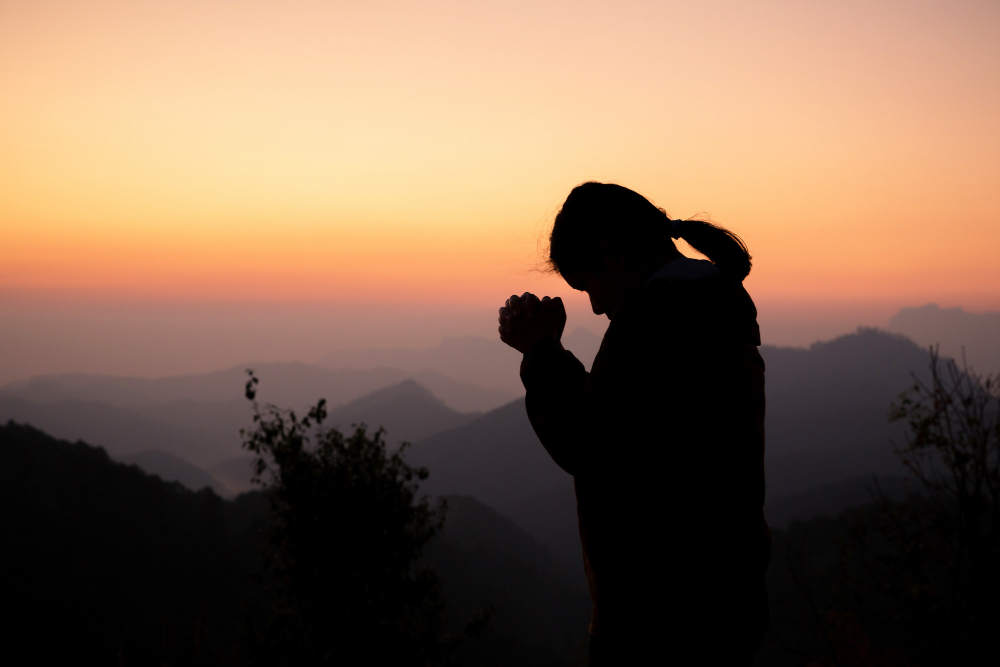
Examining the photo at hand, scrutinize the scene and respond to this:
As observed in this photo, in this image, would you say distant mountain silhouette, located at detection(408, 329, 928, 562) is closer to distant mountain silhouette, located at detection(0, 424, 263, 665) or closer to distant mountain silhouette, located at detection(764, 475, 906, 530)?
distant mountain silhouette, located at detection(764, 475, 906, 530)

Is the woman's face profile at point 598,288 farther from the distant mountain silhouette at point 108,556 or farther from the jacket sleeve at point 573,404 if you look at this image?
the distant mountain silhouette at point 108,556

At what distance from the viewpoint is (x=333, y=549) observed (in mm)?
11250

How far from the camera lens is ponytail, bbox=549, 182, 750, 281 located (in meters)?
2.05

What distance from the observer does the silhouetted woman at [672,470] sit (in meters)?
1.66

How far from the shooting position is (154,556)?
223ft

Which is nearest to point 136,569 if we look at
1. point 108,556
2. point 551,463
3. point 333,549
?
point 108,556

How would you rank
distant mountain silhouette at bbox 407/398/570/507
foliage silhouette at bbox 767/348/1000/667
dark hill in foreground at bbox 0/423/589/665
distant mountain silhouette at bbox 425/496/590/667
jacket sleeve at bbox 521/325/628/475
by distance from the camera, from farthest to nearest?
distant mountain silhouette at bbox 407/398/570/507 < distant mountain silhouette at bbox 425/496/590/667 < dark hill in foreground at bbox 0/423/589/665 < foliage silhouette at bbox 767/348/1000/667 < jacket sleeve at bbox 521/325/628/475

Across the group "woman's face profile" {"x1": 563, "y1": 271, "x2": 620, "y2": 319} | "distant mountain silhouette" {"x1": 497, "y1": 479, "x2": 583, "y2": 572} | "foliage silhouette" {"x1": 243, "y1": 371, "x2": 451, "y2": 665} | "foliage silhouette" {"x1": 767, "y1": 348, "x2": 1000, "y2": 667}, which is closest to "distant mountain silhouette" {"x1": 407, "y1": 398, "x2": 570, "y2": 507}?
"distant mountain silhouette" {"x1": 497, "y1": 479, "x2": 583, "y2": 572}

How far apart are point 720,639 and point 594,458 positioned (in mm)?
625

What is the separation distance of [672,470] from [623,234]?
80 centimetres

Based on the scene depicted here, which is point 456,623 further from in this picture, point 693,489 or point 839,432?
point 839,432

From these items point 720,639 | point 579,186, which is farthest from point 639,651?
point 579,186

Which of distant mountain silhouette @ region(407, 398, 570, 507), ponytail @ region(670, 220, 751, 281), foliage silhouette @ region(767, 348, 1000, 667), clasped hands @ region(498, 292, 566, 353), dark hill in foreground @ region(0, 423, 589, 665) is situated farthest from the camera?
distant mountain silhouette @ region(407, 398, 570, 507)

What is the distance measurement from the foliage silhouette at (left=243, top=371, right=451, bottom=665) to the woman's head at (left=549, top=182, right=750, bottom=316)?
31.5ft
